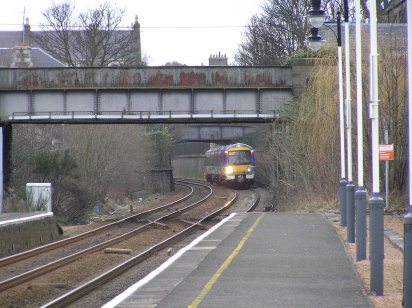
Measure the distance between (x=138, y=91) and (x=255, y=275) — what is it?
25.7 metres

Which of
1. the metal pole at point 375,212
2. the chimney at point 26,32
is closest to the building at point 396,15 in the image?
the metal pole at point 375,212

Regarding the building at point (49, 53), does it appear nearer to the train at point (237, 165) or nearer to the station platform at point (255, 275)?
the train at point (237, 165)

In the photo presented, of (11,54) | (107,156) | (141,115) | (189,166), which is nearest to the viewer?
(141,115)

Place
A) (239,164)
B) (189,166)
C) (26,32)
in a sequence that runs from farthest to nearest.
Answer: (189,166), (26,32), (239,164)

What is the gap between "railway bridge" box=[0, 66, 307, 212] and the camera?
38094mm

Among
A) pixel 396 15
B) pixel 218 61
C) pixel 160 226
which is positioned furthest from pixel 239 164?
pixel 160 226

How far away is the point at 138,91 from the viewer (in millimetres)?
38312

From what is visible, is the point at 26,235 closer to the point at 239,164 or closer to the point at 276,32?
the point at 239,164

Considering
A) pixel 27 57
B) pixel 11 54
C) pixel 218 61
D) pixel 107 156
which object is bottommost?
pixel 107 156

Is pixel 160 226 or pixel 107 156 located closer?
pixel 160 226

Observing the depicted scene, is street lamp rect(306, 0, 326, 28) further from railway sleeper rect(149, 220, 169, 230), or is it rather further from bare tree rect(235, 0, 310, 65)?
bare tree rect(235, 0, 310, 65)

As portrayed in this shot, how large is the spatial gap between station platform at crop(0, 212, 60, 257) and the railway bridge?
1233 cm

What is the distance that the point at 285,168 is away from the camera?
38938mm

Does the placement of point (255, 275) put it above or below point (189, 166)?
below
